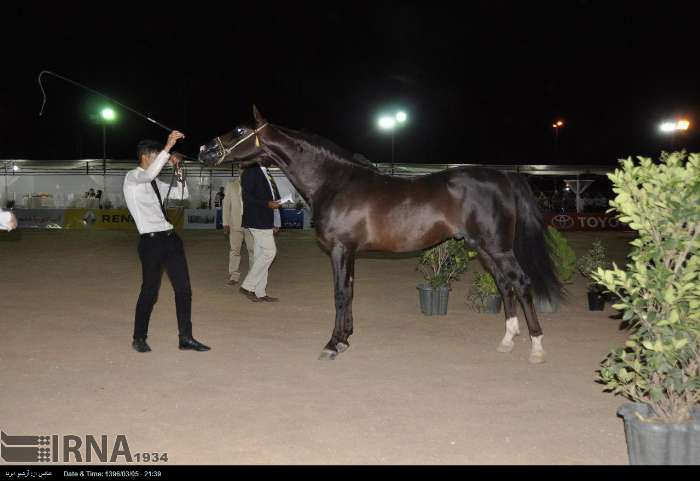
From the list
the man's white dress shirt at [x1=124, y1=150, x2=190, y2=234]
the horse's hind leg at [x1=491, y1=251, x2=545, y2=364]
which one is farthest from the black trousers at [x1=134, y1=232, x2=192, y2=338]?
the horse's hind leg at [x1=491, y1=251, x2=545, y2=364]

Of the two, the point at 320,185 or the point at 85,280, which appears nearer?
the point at 320,185

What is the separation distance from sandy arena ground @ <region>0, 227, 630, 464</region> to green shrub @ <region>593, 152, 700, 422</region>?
69cm

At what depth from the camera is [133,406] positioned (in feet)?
15.2

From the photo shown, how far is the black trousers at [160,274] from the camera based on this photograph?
6.05 meters

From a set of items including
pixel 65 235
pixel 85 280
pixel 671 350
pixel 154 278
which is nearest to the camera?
pixel 671 350

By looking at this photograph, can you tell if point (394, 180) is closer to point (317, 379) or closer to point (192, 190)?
point (317, 379)

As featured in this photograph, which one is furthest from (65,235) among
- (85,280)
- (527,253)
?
(527,253)

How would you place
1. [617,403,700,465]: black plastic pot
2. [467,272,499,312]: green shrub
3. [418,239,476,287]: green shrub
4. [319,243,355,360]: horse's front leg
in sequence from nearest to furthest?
[617,403,700,465]: black plastic pot < [319,243,355,360]: horse's front leg < [467,272,499,312]: green shrub < [418,239,476,287]: green shrub

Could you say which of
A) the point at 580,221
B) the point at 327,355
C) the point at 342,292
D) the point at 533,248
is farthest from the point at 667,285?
the point at 580,221

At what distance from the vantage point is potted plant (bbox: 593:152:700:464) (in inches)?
124

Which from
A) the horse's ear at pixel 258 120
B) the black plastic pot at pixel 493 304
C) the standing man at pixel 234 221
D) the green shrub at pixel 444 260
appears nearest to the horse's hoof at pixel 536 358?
the black plastic pot at pixel 493 304

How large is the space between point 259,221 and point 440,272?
2.84 metres

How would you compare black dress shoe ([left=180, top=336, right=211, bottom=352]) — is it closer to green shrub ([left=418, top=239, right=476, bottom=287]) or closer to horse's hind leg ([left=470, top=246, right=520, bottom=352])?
horse's hind leg ([left=470, top=246, right=520, bottom=352])

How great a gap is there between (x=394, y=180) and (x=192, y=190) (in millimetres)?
23656
